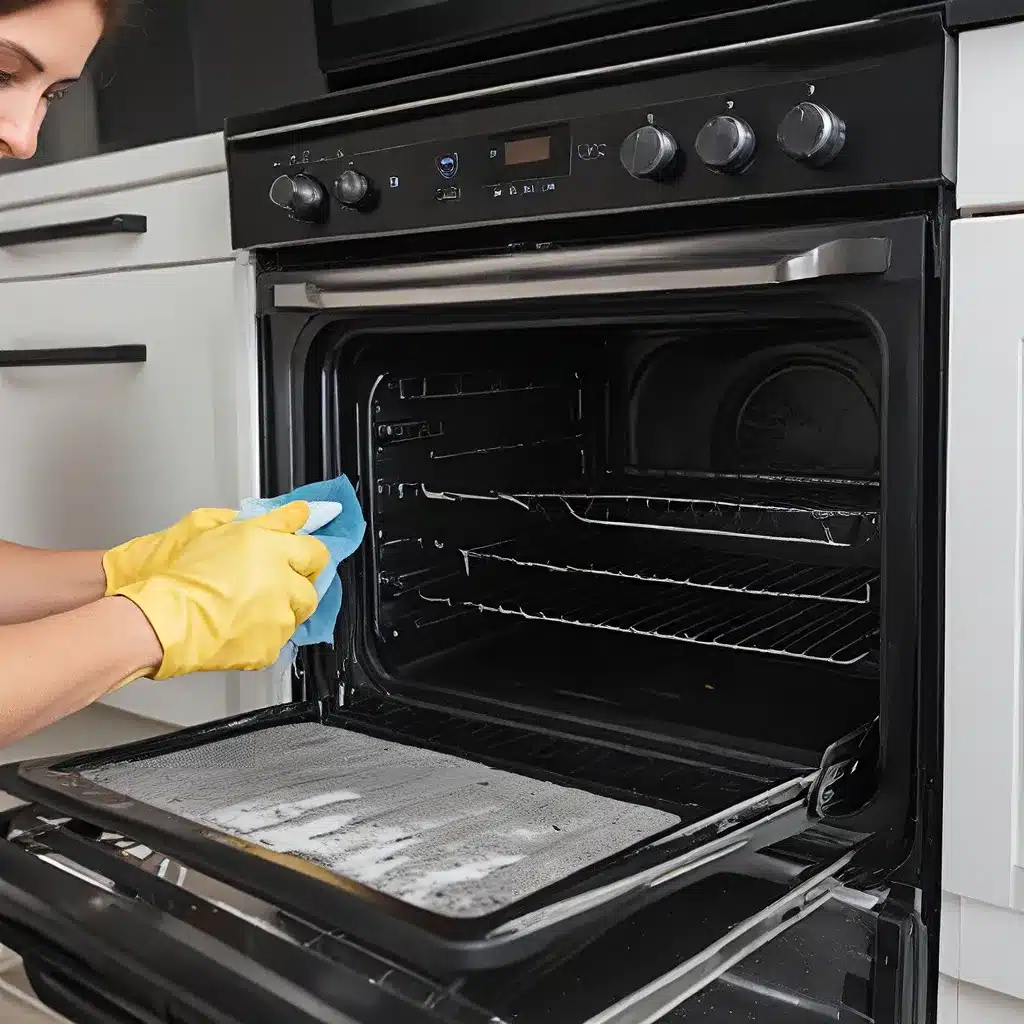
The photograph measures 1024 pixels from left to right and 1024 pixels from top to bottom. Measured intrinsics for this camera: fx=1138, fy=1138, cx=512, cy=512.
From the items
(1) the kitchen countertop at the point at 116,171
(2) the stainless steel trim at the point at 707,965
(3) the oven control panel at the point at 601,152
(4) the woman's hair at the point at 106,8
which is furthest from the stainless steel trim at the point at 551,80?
(2) the stainless steel trim at the point at 707,965

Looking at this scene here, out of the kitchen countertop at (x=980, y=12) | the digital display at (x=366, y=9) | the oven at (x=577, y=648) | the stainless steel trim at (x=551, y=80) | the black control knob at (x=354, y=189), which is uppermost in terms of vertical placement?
the digital display at (x=366, y=9)

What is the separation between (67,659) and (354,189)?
1.78 ft

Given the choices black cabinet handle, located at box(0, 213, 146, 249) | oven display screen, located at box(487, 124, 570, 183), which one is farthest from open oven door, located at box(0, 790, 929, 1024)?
black cabinet handle, located at box(0, 213, 146, 249)

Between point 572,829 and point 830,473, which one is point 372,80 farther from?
point 572,829

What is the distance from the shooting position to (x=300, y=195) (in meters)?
1.18

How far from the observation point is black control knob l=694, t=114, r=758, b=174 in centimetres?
89

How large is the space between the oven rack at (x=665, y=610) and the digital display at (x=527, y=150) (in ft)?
1.59

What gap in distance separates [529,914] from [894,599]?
16.0 inches

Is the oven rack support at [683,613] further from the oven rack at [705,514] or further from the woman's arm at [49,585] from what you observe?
the woman's arm at [49,585]

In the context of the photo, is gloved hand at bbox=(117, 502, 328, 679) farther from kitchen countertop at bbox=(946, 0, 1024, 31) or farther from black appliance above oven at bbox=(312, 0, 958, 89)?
kitchen countertop at bbox=(946, 0, 1024, 31)

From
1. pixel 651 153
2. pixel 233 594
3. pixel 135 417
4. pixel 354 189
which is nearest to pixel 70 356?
pixel 135 417

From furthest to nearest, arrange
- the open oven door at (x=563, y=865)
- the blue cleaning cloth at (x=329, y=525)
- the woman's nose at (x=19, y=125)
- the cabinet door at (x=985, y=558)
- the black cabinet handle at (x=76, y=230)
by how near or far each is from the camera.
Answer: the black cabinet handle at (x=76, y=230)
the blue cleaning cloth at (x=329, y=525)
the woman's nose at (x=19, y=125)
the cabinet door at (x=985, y=558)
the open oven door at (x=563, y=865)

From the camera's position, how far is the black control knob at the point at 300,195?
1182 mm

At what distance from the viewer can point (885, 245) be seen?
2.85 feet
